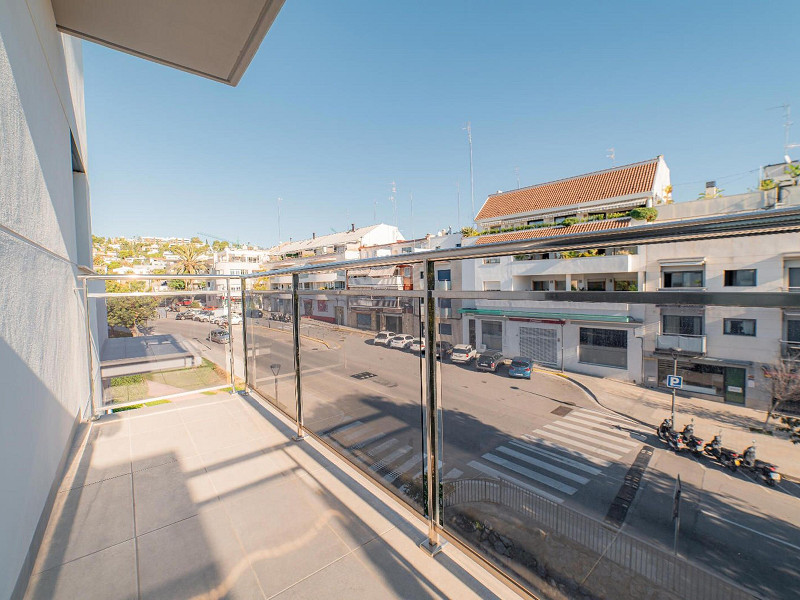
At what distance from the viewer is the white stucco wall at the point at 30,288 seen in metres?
1.40

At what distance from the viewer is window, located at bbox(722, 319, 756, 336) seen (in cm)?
78

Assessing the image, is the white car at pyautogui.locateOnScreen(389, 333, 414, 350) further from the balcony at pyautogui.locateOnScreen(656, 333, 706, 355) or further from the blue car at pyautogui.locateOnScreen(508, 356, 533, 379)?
the balcony at pyautogui.locateOnScreen(656, 333, 706, 355)

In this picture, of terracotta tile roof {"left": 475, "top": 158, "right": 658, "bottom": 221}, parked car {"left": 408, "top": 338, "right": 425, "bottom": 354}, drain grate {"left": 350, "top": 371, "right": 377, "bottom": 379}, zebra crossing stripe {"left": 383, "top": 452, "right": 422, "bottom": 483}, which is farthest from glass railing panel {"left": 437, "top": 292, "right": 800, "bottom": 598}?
terracotta tile roof {"left": 475, "top": 158, "right": 658, "bottom": 221}

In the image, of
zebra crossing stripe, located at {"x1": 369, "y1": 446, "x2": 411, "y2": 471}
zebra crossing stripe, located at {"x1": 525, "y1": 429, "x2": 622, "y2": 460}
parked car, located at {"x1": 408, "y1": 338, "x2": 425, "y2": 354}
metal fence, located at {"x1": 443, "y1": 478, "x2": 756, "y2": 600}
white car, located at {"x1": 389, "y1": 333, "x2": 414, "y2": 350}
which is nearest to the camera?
metal fence, located at {"x1": 443, "y1": 478, "x2": 756, "y2": 600}

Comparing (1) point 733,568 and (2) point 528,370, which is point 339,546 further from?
(1) point 733,568

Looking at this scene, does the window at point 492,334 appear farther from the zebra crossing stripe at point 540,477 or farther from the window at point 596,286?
the zebra crossing stripe at point 540,477

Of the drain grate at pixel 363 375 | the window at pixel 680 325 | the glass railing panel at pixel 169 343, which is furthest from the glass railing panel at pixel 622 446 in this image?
the glass railing panel at pixel 169 343

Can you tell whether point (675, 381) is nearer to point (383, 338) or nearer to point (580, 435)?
point (580, 435)

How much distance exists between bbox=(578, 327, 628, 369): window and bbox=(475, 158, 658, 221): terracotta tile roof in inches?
792

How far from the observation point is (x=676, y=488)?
3.96 feet

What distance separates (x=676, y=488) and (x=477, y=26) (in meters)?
23.7

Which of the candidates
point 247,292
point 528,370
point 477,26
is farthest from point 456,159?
point 528,370

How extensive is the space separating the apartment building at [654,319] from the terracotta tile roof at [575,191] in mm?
20093

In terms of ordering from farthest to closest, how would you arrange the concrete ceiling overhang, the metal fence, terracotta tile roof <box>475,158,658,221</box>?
terracotta tile roof <box>475,158,658,221</box>
the concrete ceiling overhang
the metal fence
